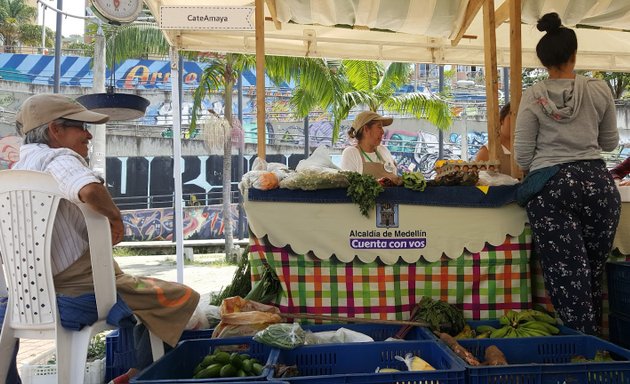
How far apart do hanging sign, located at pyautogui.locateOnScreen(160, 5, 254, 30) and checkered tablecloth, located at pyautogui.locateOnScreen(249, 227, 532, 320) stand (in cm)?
187

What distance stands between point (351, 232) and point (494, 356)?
3.70ft

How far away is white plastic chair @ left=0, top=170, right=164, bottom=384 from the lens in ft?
8.15

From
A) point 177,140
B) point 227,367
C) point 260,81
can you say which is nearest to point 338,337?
point 227,367

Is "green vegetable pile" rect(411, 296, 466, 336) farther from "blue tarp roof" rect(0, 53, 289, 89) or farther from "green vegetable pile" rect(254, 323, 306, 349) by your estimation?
"blue tarp roof" rect(0, 53, 289, 89)

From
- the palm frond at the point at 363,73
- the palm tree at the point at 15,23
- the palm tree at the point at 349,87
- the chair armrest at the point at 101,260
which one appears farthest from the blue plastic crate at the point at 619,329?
the palm tree at the point at 15,23

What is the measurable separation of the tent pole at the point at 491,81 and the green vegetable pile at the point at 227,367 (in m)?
2.57

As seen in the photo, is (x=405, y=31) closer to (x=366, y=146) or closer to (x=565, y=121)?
(x=366, y=146)

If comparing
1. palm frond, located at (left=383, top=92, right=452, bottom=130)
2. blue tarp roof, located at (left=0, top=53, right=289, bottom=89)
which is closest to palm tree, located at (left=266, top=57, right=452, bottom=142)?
palm frond, located at (left=383, top=92, right=452, bottom=130)

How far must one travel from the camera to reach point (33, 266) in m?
2.51

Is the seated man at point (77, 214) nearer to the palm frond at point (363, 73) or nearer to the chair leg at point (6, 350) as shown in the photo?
the chair leg at point (6, 350)

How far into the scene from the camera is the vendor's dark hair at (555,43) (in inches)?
131

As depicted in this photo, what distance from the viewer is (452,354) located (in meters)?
2.67

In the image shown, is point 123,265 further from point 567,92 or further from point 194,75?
point 194,75

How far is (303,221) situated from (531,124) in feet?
5.00
